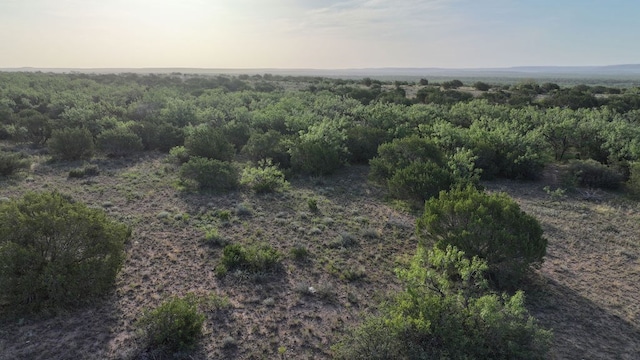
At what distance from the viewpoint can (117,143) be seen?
17.7 meters

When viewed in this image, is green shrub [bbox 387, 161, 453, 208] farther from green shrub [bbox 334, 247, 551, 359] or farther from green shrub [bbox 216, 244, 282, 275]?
green shrub [bbox 334, 247, 551, 359]

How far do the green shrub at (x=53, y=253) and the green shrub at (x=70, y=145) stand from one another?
10.7 metres

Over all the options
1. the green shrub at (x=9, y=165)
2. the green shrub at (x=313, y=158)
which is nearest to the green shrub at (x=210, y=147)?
the green shrub at (x=313, y=158)

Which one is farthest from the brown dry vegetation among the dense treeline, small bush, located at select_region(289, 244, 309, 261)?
the dense treeline

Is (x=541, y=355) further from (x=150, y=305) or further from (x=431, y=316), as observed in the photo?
(x=150, y=305)

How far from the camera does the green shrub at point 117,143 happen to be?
17631mm

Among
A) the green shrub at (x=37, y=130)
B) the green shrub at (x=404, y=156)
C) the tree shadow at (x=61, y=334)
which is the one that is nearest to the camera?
the tree shadow at (x=61, y=334)

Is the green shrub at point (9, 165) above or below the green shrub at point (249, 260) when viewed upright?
above

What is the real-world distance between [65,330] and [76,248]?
1420 millimetres

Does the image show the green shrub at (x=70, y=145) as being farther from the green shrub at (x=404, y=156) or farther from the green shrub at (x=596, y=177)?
the green shrub at (x=596, y=177)

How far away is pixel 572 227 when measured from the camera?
11031mm

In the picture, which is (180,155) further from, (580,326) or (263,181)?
(580,326)

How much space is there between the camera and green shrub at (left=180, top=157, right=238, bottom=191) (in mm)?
13656

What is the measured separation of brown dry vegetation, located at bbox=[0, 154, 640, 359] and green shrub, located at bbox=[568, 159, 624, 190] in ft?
3.03
